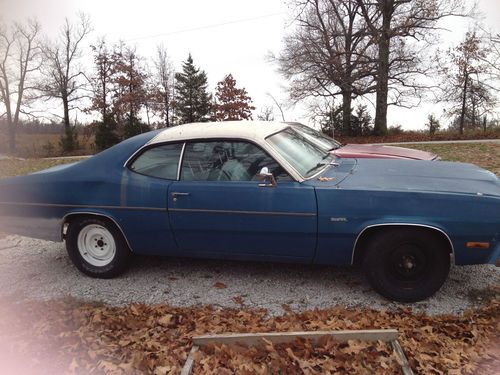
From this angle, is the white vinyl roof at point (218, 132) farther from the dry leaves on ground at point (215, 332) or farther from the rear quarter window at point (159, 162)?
the dry leaves on ground at point (215, 332)

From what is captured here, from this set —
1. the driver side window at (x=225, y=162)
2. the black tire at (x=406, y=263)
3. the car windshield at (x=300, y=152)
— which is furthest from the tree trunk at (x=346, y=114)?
the black tire at (x=406, y=263)

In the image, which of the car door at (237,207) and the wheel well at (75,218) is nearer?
the car door at (237,207)

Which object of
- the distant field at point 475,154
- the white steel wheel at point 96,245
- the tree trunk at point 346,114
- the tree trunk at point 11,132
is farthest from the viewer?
the tree trunk at point 346,114

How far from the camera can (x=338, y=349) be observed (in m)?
2.52

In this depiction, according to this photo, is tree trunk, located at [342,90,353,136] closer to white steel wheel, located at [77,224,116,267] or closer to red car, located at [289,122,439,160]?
red car, located at [289,122,439,160]

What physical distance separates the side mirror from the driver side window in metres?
0.08

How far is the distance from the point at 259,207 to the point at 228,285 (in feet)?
2.90

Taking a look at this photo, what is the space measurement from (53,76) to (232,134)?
5.17ft

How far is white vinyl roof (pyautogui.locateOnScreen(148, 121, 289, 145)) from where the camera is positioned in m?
3.56

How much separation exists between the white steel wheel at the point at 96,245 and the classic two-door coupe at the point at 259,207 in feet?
0.04

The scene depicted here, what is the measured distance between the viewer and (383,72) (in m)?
21.4

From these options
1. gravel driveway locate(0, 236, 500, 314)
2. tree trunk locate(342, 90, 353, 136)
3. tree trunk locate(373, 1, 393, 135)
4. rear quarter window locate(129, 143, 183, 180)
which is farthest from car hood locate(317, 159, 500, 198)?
tree trunk locate(342, 90, 353, 136)

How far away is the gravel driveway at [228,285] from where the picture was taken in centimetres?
328

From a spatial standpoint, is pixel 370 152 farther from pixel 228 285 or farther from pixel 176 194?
pixel 176 194
